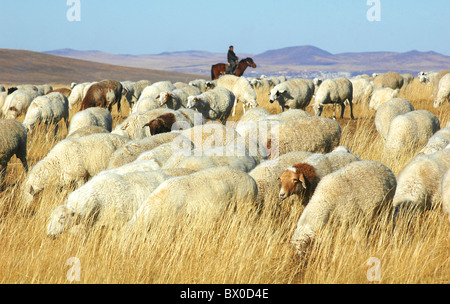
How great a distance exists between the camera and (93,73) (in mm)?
101625

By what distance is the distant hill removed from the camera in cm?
8931

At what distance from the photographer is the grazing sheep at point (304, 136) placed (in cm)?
850

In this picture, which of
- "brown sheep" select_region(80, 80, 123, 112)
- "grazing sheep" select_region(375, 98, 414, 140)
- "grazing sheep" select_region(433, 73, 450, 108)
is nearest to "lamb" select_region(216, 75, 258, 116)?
"brown sheep" select_region(80, 80, 123, 112)

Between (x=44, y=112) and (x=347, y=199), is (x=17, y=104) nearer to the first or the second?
(x=44, y=112)

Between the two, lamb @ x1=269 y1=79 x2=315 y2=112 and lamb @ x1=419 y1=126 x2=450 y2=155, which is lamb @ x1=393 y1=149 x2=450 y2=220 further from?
lamb @ x1=269 y1=79 x2=315 y2=112

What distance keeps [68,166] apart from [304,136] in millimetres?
4056

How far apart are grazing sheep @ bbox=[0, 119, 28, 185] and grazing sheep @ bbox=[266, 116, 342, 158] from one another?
4548mm

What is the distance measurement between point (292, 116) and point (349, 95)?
6.26m

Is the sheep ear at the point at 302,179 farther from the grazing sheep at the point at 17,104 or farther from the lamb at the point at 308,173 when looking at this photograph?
the grazing sheep at the point at 17,104

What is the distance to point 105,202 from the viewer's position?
5629 millimetres

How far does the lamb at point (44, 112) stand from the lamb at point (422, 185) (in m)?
9.29

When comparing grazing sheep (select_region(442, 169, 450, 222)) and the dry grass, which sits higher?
grazing sheep (select_region(442, 169, 450, 222))

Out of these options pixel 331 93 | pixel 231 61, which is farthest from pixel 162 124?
pixel 231 61
